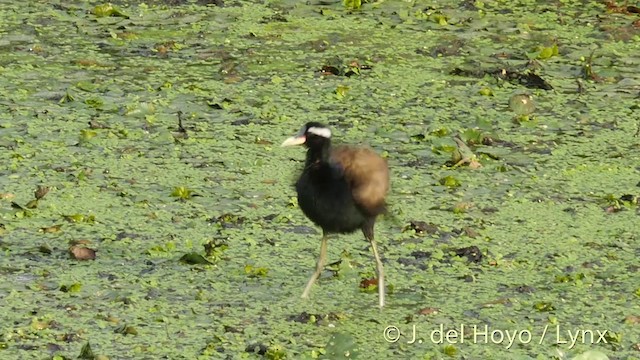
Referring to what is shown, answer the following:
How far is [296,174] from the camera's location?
19.2ft

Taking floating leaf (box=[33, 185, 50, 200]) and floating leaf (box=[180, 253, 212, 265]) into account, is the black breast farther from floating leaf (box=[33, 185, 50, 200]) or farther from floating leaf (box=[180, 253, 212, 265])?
floating leaf (box=[33, 185, 50, 200])

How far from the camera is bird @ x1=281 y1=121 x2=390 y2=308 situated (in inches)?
213

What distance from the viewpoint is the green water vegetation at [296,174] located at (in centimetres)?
518

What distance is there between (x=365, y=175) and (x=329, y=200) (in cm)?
18

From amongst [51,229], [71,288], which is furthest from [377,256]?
[51,229]

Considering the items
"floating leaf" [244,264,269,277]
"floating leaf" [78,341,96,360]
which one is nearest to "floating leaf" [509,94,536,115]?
"floating leaf" [244,264,269,277]

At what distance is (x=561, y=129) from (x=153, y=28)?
2.59 meters

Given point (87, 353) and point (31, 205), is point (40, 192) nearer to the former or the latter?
point (31, 205)

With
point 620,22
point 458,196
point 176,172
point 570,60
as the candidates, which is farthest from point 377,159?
point 620,22

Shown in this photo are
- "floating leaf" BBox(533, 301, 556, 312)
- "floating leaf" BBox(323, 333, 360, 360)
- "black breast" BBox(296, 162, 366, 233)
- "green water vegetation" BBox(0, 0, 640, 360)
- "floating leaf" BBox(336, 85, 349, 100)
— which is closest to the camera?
"floating leaf" BBox(323, 333, 360, 360)

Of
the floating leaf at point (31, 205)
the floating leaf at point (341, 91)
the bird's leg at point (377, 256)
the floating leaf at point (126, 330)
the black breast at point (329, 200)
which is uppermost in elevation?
the black breast at point (329, 200)

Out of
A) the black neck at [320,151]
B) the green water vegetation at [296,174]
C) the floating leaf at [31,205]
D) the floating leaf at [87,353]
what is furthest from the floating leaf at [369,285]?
the floating leaf at [31,205]

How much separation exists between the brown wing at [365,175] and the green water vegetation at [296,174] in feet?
0.78

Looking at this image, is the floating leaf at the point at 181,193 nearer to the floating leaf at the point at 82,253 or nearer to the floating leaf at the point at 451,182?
the floating leaf at the point at 82,253
